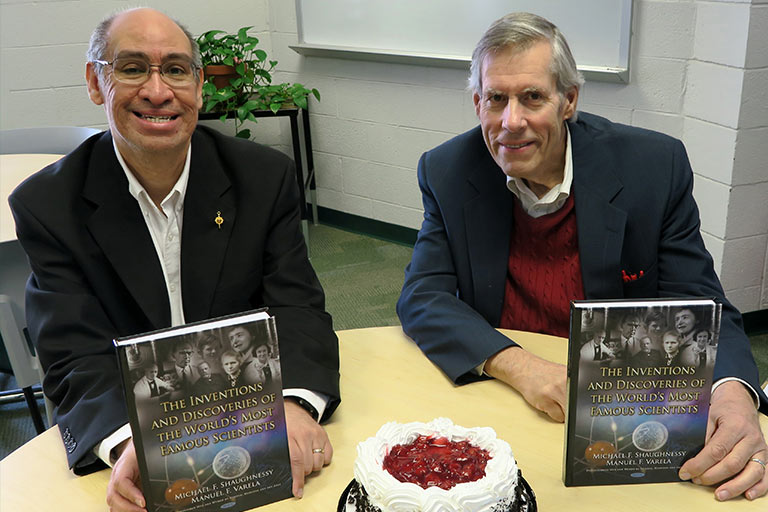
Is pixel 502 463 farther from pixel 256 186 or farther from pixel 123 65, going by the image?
pixel 123 65

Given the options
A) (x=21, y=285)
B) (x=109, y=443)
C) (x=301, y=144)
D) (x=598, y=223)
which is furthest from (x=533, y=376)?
(x=301, y=144)

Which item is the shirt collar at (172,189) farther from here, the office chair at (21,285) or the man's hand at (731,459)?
the man's hand at (731,459)

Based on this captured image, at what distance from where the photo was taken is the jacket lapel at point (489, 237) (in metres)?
1.83

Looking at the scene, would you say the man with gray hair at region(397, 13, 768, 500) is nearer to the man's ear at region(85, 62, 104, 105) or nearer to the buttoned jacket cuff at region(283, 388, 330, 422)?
the buttoned jacket cuff at region(283, 388, 330, 422)

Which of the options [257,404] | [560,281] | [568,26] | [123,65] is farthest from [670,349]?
[568,26]

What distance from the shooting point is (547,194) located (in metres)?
1.81

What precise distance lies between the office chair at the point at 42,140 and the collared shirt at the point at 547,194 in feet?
6.93

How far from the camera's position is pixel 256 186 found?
5.74 ft

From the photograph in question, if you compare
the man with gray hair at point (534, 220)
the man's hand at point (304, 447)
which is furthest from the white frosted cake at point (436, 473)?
the man with gray hair at point (534, 220)

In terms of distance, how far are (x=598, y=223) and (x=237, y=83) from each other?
2940 mm

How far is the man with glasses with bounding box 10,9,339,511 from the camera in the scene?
1523 mm

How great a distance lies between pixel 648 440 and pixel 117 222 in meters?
1.11

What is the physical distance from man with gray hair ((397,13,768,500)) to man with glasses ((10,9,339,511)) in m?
0.29

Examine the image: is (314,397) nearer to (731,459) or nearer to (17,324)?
(731,459)
